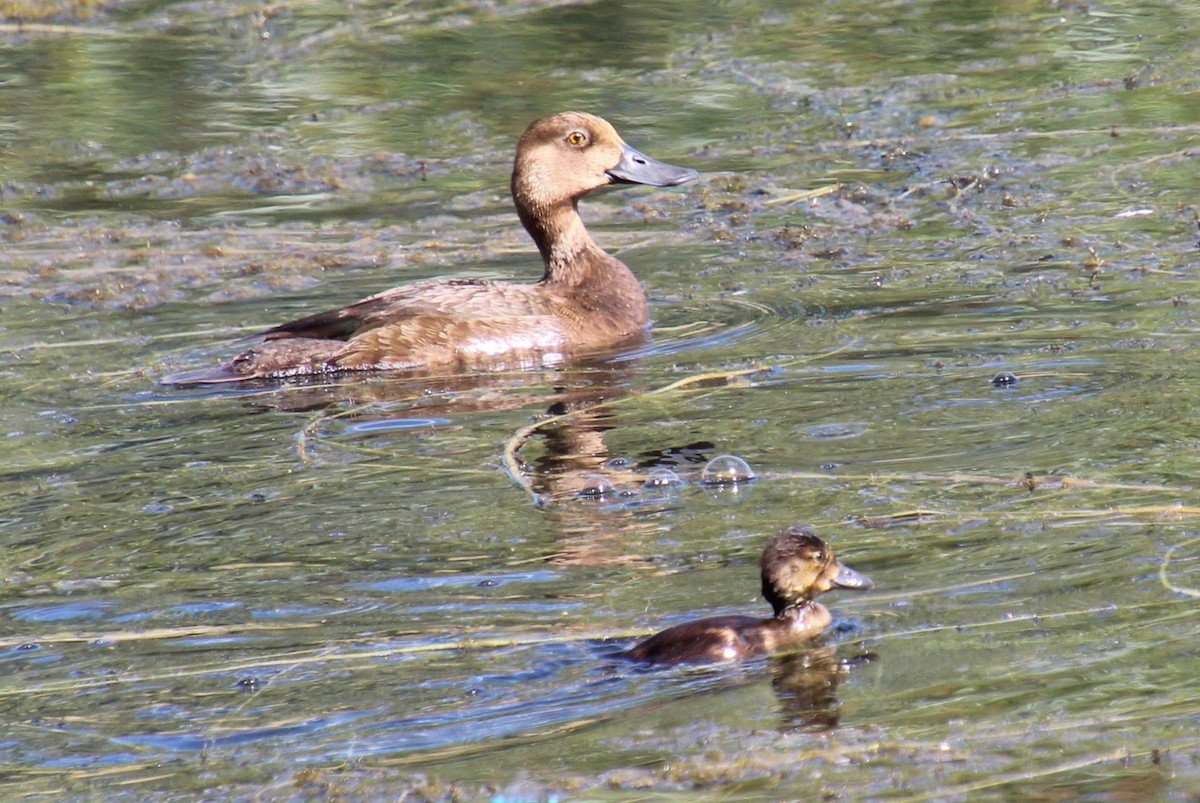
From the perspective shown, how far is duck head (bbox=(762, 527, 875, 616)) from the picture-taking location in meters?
5.02

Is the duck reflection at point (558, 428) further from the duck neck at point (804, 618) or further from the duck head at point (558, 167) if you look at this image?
the duck head at point (558, 167)

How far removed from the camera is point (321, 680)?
16.2 ft

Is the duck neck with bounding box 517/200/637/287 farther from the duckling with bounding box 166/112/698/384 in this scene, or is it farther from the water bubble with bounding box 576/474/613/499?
the water bubble with bounding box 576/474/613/499

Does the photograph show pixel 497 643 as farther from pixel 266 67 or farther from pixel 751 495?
pixel 266 67

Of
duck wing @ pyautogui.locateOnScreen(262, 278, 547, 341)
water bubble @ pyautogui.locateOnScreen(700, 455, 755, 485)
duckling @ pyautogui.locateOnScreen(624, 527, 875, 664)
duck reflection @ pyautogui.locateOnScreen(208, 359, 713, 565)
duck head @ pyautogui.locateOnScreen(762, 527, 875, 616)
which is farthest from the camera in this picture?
duck wing @ pyautogui.locateOnScreen(262, 278, 547, 341)

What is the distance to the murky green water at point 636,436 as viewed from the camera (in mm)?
4508

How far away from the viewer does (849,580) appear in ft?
17.1

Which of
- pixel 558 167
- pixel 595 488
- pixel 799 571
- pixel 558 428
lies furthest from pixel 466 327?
pixel 799 571

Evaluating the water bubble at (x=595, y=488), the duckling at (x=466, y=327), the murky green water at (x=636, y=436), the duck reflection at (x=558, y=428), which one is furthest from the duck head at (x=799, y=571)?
the duckling at (x=466, y=327)

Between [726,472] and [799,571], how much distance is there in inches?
54.8

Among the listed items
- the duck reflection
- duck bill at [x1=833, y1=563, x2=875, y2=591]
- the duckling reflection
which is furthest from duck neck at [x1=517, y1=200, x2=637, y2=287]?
Answer: the duckling reflection

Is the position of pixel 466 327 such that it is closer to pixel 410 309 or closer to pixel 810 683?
pixel 410 309

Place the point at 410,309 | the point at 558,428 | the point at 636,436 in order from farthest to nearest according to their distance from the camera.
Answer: the point at 410,309
the point at 558,428
the point at 636,436

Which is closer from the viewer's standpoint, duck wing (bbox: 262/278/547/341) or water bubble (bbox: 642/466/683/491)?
water bubble (bbox: 642/466/683/491)
